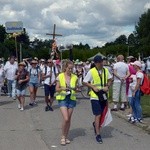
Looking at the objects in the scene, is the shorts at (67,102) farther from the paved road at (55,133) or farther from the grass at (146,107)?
the grass at (146,107)

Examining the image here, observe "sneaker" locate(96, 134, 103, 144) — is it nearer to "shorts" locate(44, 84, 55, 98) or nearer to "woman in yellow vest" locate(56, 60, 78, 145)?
"woman in yellow vest" locate(56, 60, 78, 145)

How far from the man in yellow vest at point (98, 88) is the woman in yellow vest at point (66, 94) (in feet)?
1.19

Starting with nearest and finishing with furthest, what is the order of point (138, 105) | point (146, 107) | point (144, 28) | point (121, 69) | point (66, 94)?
point (66, 94), point (138, 105), point (121, 69), point (146, 107), point (144, 28)

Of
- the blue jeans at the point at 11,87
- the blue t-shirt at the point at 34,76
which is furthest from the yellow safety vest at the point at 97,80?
the blue jeans at the point at 11,87

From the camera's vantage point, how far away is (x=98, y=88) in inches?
389

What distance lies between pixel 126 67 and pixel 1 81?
540cm

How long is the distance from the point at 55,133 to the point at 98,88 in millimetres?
1720

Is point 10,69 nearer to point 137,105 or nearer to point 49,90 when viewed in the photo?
point 49,90

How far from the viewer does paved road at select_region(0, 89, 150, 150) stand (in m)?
9.29

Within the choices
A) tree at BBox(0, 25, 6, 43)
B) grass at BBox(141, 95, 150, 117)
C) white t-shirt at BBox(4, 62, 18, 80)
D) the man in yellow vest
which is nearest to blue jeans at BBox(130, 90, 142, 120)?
grass at BBox(141, 95, 150, 117)

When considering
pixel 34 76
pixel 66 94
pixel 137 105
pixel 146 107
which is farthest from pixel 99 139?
pixel 34 76

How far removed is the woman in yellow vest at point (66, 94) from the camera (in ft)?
31.8

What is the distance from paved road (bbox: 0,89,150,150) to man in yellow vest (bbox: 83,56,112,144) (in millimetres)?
558

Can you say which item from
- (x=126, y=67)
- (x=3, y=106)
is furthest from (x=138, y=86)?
(x=3, y=106)
